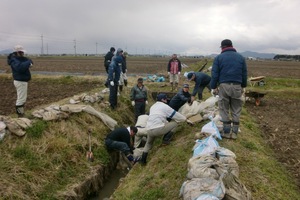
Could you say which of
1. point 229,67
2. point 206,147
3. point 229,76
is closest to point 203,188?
point 206,147

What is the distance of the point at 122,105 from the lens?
40.1ft

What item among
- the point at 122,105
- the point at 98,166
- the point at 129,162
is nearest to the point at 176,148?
the point at 129,162

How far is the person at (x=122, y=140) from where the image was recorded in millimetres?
8195

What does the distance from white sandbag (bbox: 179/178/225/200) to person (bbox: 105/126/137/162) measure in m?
3.85

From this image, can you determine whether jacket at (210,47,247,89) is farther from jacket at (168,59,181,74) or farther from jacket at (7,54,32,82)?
jacket at (168,59,181,74)

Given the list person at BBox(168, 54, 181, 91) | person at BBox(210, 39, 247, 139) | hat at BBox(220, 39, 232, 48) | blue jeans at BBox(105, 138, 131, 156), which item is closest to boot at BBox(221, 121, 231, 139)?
person at BBox(210, 39, 247, 139)

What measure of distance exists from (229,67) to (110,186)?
4489 millimetres

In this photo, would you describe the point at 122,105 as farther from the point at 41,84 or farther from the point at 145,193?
the point at 41,84

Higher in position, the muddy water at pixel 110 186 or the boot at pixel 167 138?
the boot at pixel 167 138

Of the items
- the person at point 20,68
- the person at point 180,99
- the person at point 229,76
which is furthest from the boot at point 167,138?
the person at point 20,68

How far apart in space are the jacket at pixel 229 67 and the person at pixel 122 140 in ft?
9.56

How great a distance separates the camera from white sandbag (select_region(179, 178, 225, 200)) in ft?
13.6

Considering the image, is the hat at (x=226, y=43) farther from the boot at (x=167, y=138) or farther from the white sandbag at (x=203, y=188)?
the white sandbag at (x=203, y=188)

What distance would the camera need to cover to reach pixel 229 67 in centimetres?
677
